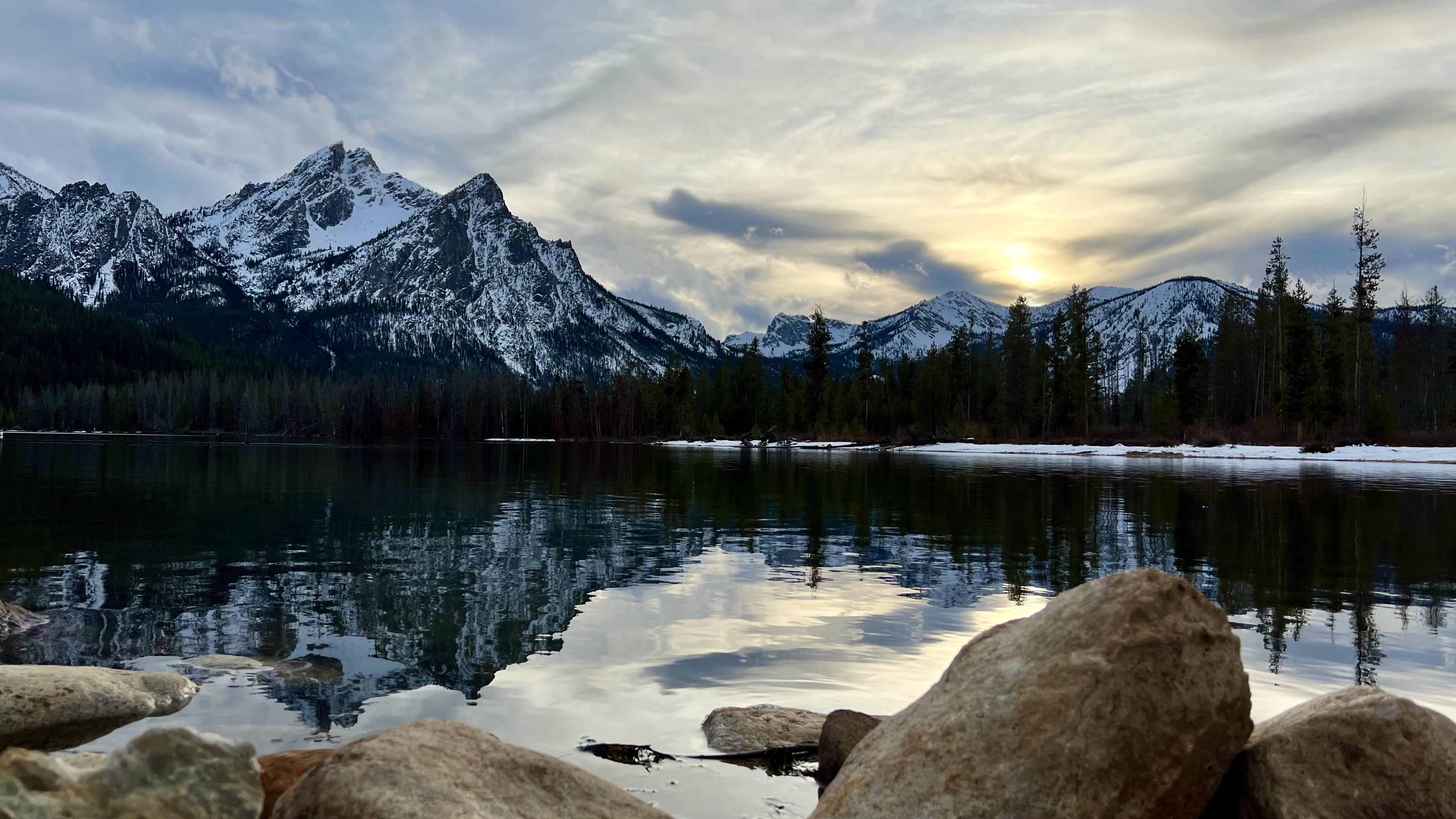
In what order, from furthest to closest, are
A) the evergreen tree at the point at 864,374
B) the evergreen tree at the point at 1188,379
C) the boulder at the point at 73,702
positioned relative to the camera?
the evergreen tree at the point at 864,374 → the evergreen tree at the point at 1188,379 → the boulder at the point at 73,702

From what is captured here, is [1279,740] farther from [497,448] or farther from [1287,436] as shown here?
[497,448]

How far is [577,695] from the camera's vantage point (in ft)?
33.4

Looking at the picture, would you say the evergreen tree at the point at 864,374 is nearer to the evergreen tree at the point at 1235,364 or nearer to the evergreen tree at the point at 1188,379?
the evergreen tree at the point at 1188,379

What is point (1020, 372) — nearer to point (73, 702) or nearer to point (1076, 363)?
point (1076, 363)

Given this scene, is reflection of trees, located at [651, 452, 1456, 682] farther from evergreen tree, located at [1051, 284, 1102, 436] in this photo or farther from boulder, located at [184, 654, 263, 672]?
evergreen tree, located at [1051, 284, 1102, 436]

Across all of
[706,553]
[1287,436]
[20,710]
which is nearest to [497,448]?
[1287,436]

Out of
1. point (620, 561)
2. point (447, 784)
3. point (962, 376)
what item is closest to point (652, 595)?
point (620, 561)

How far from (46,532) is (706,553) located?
1867 cm

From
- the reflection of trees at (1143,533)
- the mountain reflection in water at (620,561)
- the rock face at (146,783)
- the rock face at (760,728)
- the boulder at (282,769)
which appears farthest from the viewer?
the reflection of trees at (1143,533)

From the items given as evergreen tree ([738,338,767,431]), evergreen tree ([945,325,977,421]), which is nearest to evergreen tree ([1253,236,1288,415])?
evergreen tree ([945,325,977,421])

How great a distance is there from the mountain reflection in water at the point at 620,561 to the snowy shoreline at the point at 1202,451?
96.8ft

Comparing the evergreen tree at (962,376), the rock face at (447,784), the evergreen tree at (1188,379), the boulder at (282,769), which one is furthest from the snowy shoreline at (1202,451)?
the boulder at (282,769)

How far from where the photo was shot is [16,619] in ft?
42.9

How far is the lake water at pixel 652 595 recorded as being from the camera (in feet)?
32.0
